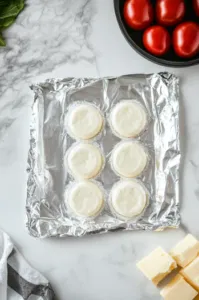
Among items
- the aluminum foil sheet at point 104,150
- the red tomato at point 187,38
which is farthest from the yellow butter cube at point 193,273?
the red tomato at point 187,38

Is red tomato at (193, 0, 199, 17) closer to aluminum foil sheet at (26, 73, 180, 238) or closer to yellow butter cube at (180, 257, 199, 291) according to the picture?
aluminum foil sheet at (26, 73, 180, 238)

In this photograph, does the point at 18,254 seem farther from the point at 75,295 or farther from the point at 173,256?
the point at 173,256

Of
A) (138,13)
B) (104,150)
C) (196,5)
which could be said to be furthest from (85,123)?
(196,5)

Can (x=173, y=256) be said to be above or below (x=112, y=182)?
below

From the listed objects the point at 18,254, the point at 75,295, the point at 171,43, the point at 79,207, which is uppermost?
the point at 171,43

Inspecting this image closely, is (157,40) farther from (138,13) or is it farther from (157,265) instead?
(157,265)

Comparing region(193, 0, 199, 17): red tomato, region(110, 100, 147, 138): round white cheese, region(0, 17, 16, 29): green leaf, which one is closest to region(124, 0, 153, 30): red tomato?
region(193, 0, 199, 17): red tomato

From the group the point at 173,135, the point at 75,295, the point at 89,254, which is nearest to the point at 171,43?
the point at 173,135
